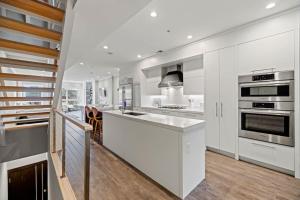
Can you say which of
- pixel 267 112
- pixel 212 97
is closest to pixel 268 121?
pixel 267 112

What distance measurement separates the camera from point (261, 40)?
9.32 feet

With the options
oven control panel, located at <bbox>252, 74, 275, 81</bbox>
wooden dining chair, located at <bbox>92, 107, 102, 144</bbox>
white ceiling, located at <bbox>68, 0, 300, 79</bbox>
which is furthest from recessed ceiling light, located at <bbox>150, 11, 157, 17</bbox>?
wooden dining chair, located at <bbox>92, 107, 102, 144</bbox>

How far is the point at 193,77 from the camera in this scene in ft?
14.3

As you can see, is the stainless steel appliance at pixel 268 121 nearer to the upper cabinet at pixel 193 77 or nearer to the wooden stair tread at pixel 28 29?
the upper cabinet at pixel 193 77

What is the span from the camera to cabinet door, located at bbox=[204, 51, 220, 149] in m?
3.53

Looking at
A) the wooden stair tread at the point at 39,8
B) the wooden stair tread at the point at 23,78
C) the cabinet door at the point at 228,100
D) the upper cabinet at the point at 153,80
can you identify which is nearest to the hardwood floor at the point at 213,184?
the cabinet door at the point at 228,100

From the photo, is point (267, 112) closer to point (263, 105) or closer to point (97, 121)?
point (263, 105)

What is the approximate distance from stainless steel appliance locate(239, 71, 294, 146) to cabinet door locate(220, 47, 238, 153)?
0.12 meters

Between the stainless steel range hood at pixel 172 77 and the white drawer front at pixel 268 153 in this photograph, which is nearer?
the white drawer front at pixel 268 153

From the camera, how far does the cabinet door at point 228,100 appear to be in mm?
3211

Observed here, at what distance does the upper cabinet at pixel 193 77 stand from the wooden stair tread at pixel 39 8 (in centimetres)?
348

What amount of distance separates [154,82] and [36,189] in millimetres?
6181

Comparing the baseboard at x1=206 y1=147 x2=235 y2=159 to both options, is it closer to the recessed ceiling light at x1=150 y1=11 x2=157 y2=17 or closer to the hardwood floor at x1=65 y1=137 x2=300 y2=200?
the hardwood floor at x1=65 y1=137 x2=300 y2=200

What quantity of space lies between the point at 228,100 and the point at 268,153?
1.22 m
